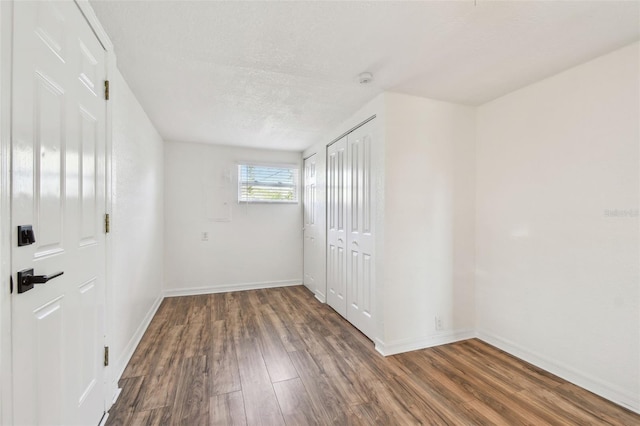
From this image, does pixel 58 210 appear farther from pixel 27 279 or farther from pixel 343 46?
pixel 343 46

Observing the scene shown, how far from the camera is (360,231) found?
2.88 meters

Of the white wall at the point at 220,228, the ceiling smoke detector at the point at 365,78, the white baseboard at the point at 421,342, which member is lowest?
the white baseboard at the point at 421,342

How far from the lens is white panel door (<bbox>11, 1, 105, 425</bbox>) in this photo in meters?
0.94

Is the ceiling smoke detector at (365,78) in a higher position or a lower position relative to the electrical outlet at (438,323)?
higher

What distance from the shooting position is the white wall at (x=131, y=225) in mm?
1961

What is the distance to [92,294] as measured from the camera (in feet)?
4.94

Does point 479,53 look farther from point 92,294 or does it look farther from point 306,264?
point 306,264

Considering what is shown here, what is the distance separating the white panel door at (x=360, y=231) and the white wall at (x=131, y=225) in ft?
6.79

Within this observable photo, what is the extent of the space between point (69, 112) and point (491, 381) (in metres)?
3.09

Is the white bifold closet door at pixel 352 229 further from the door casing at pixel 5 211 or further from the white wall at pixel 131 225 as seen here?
the door casing at pixel 5 211

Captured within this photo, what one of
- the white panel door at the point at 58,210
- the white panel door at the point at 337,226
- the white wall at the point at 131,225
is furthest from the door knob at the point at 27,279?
the white panel door at the point at 337,226

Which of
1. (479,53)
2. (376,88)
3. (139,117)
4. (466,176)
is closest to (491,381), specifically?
(466,176)

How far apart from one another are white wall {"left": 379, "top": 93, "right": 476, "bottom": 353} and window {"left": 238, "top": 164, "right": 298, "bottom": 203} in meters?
2.47

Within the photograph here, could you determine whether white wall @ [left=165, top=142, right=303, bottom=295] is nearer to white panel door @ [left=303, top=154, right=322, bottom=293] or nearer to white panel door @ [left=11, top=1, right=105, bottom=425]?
white panel door @ [left=303, top=154, right=322, bottom=293]
